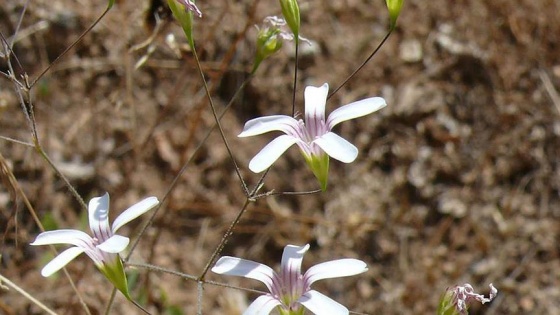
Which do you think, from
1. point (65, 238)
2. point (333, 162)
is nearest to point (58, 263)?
point (65, 238)

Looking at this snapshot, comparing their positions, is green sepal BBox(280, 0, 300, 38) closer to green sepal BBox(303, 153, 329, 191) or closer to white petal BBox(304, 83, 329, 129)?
white petal BBox(304, 83, 329, 129)

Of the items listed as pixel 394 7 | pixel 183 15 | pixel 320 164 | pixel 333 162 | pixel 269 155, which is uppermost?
pixel 333 162

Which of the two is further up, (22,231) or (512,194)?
(512,194)

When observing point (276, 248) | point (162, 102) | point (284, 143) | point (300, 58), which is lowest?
point (284, 143)

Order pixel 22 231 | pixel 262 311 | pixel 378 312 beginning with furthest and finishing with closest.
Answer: pixel 378 312, pixel 22 231, pixel 262 311

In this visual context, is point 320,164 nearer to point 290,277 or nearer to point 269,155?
point 269,155

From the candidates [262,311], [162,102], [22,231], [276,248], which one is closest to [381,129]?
[276,248]

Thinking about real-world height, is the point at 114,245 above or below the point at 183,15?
below

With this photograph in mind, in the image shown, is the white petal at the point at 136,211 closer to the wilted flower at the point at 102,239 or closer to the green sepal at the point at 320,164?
the wilted flower at the point at 102,239

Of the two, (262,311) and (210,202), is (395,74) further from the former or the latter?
(262,311)
